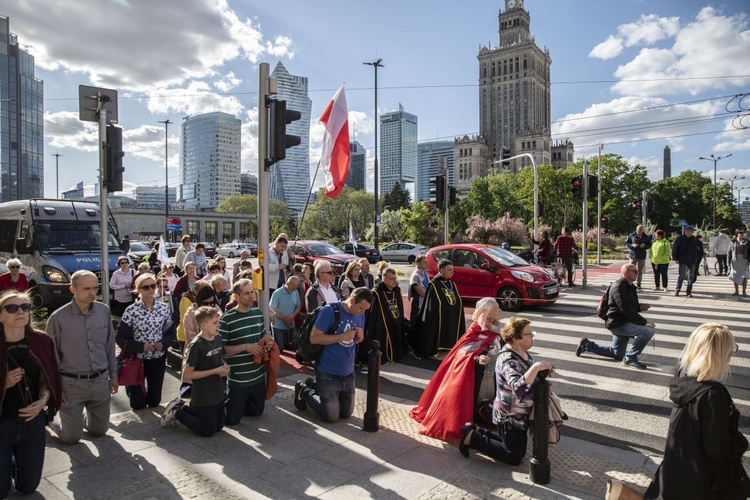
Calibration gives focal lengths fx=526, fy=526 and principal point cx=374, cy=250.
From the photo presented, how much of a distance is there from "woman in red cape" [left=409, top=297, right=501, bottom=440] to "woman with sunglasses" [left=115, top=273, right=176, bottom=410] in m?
2.98

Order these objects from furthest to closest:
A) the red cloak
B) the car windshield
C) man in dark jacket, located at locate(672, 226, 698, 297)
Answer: man in dark jacket, located at locate(672, 226, 698, 297), the car windshield, the red cloak

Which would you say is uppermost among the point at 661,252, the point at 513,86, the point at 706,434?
the point at 513,86

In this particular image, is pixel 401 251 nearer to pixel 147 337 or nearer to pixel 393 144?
pixel 147 337

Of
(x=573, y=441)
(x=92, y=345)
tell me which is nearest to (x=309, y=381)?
(x=92, y=345)

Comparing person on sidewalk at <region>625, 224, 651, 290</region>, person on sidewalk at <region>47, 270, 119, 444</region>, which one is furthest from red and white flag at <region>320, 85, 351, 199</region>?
person on sidewalk at <region>625, 224, 651, 290</region>

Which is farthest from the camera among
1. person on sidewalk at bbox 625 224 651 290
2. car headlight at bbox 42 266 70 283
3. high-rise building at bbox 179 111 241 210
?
high-rise building at bbox 179 111 241 210

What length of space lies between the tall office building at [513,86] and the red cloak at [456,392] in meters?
146

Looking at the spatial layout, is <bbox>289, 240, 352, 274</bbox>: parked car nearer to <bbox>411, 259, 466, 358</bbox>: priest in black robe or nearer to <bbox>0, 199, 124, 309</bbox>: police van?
<bbox>0, 199, 124, 309</bbox>: police van

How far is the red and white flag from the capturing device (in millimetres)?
8438

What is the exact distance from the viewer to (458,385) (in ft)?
16.2

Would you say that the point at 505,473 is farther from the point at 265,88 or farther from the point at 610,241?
the point at 610,241

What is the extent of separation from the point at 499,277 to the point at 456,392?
8.36m

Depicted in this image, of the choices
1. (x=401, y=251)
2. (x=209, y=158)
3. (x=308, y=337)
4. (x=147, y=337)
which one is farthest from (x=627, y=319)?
(x=209, y=158)

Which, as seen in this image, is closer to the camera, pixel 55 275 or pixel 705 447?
pixel 705 447
